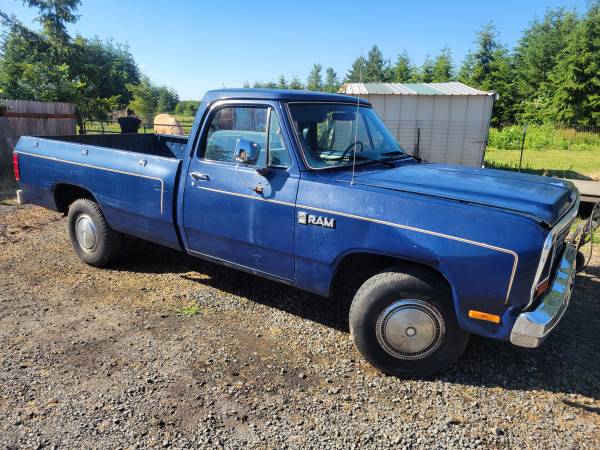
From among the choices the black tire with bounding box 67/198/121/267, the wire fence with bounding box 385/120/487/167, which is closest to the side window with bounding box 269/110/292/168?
the black tire with bounding box 67/198/121/267

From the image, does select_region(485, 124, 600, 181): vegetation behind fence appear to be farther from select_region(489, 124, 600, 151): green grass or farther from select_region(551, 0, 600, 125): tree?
select_region(551, 0, 600, 125): tree

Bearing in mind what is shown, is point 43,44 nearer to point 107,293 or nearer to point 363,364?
point 107,293

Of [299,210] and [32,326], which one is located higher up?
[299,210]

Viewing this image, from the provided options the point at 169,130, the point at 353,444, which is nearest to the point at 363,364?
the point at 353,444

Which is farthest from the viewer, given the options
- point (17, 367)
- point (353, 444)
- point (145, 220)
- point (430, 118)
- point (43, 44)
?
point (43, 44)

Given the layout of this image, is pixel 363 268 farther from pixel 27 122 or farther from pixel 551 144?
pixel 551 144

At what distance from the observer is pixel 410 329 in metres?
3.12

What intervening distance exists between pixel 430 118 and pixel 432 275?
10.8 m

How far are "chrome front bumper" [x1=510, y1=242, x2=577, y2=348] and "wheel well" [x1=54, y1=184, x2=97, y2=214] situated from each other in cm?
453

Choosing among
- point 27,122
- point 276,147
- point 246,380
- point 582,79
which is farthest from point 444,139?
point 582,79

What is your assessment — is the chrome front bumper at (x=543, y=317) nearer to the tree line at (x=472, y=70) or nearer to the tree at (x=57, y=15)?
the tree line at (x=472, y=70)

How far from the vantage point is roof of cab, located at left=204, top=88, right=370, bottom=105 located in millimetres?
3760

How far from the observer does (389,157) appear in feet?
13.6

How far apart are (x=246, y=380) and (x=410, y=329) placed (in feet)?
3.95
